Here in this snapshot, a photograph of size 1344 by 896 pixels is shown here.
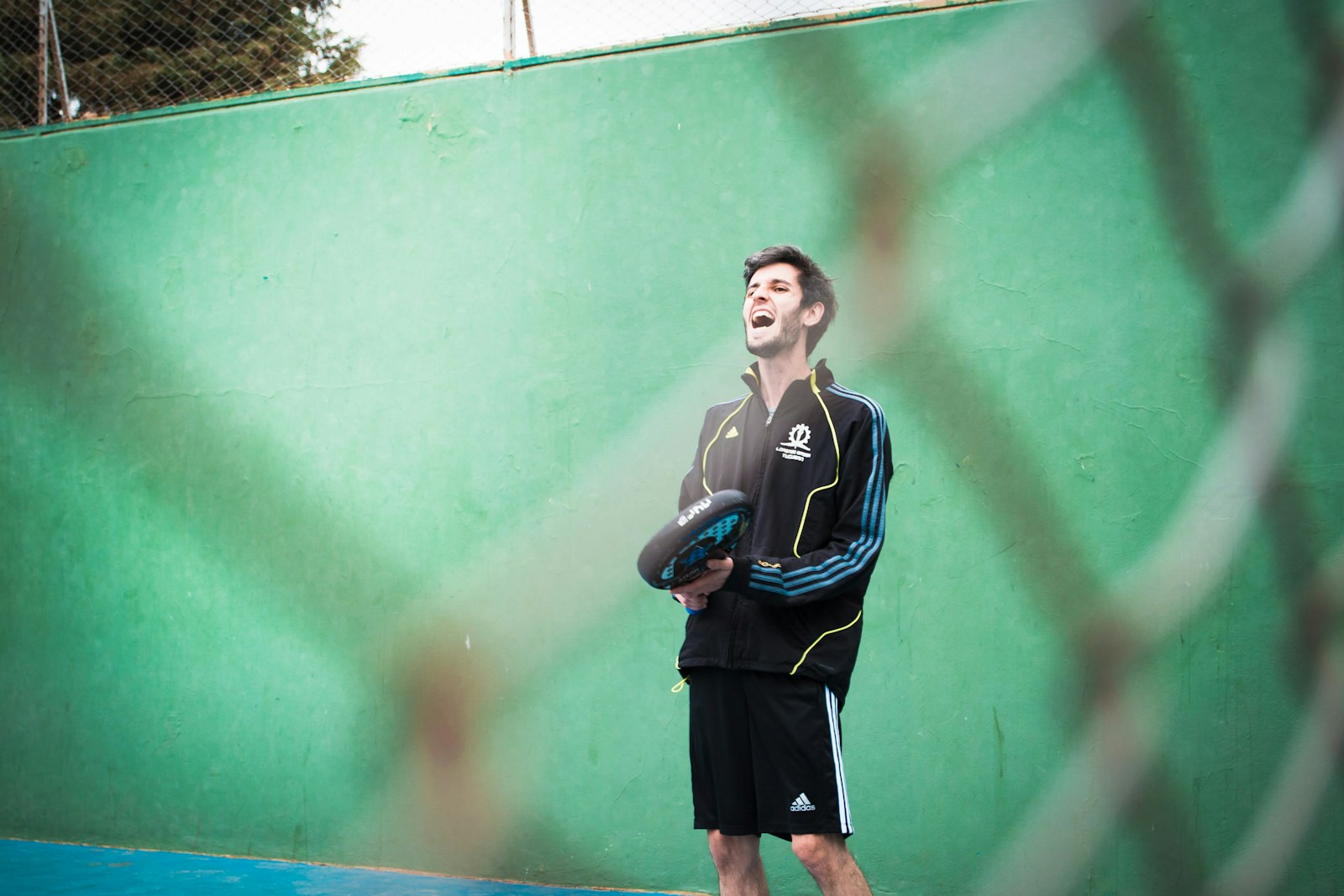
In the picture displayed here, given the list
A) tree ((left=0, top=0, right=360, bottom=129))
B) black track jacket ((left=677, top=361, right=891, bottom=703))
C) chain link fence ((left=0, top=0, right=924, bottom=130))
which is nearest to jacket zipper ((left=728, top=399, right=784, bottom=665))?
black track jacket ((left=677, top=361, right=891, bottom=703))

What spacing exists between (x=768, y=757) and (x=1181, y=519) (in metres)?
1.70

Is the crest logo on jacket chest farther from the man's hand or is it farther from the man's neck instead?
the man's hand

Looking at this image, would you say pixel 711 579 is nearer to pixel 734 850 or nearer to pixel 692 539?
pixel 692 539

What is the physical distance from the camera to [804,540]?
2.56 m

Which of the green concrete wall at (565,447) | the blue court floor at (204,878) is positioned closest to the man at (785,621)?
the green concrete wall at (565,447)

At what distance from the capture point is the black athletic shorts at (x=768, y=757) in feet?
7.89

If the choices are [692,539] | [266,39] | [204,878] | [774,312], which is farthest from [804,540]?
[266,39]

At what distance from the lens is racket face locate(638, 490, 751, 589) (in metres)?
2.34

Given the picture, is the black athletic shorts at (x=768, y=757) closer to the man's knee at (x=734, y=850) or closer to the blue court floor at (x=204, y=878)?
the man's knee at (x=734, y=850)

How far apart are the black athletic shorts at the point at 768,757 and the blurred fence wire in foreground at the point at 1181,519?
4.22ft

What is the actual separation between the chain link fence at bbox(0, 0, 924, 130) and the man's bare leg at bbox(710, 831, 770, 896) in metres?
2.69

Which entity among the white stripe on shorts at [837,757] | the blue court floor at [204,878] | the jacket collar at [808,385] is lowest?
the blue court floor at [204,878]

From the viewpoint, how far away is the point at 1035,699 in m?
3.44

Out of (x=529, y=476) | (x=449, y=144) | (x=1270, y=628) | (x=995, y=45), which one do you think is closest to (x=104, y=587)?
(x=529, y=476)
